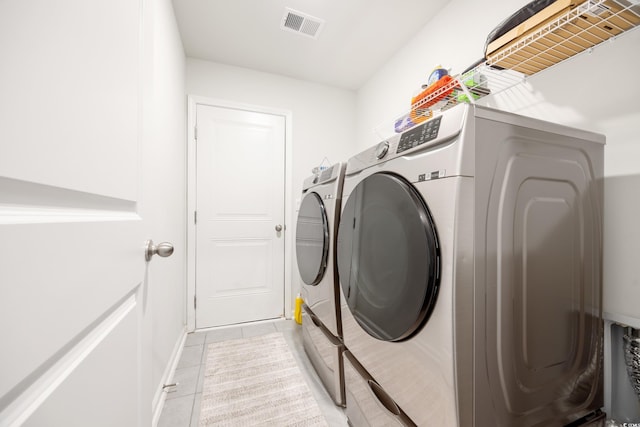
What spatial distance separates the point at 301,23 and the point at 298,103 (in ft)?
A: 2.79

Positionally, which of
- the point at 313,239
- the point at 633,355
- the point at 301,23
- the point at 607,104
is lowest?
the point at 633,355

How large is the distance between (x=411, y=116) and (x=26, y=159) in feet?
5.26

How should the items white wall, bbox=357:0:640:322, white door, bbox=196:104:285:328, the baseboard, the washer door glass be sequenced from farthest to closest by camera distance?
white door, bbox=196:104:285:328 < the washer door glass < the baseboard < white wall, bbox=357:0:640:322

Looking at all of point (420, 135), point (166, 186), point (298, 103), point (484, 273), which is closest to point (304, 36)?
point (298, 103)

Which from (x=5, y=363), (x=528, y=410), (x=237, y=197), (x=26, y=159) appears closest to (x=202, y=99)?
(x=237, y=197)

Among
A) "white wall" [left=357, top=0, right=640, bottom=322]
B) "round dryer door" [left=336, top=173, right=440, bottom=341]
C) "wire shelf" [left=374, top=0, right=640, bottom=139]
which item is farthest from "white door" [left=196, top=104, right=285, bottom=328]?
"white wall" [left=357, top=0, right=640, bottom=322]

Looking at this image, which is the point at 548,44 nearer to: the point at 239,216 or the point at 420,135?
the point at 420,135

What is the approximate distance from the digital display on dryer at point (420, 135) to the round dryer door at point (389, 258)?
11 cm

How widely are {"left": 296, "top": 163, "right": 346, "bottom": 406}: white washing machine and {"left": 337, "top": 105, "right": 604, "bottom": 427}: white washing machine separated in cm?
34

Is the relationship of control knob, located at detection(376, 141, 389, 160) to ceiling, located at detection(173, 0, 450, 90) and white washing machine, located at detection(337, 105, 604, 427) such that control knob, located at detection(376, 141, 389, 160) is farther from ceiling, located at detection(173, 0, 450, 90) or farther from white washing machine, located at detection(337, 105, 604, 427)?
ceiling, located at detection(173, 0, 450, 90)

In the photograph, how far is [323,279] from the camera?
147 centimetres

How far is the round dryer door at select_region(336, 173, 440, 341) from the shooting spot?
72cm

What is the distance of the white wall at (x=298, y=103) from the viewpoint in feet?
7.81

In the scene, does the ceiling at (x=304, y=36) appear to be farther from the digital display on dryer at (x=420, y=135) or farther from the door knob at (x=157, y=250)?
the door knob at (x=157, y=250)
